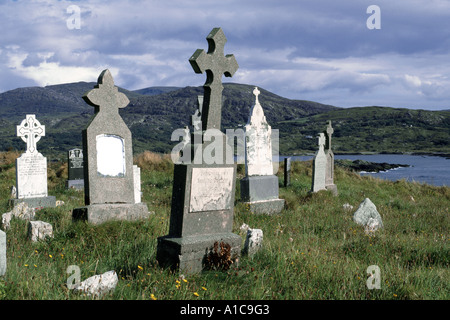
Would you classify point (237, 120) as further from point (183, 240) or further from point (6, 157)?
point (183, 240)

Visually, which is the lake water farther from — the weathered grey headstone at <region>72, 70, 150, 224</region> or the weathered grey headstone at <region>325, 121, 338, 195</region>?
the weathered grey headstone at <region>72, 70, 150, 224</region>

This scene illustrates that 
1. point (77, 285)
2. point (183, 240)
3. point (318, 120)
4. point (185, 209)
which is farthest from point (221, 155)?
point (318, 120)

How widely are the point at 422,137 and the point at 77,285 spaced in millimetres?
124992

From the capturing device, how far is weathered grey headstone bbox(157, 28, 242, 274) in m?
5.23

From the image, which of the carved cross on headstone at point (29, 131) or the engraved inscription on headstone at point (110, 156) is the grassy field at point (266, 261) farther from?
the carved cross on headstone at point (29, 131)

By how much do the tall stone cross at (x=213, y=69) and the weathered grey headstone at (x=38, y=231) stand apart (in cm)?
305

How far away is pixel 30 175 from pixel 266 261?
28.5ft

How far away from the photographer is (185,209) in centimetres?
536

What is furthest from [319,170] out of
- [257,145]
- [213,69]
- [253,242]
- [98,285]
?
[98,285]

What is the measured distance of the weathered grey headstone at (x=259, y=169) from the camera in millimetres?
11070

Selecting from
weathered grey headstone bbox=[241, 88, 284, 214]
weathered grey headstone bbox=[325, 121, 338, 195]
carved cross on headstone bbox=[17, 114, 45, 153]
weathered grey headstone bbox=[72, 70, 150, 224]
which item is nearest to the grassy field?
weathered grey headstone bbox=[72, 70, 150, 224]

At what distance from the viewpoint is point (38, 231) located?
20.5ft

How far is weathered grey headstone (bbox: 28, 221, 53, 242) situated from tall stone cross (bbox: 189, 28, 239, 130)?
3048 mm

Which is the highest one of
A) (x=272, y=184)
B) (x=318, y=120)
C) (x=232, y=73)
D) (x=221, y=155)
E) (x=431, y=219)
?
(x=318, y=120)
